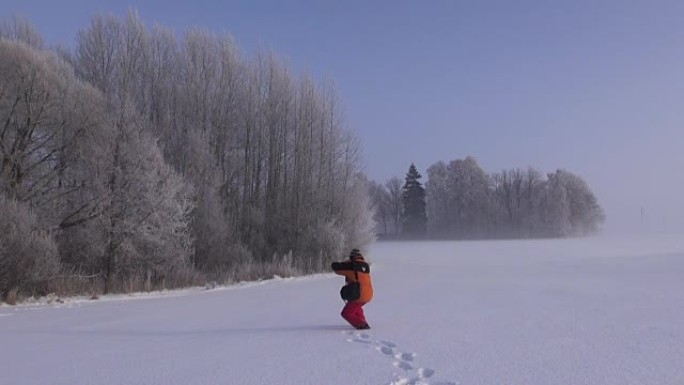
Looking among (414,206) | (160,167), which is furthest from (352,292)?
(414,206)

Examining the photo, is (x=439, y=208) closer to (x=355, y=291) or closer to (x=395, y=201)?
(x=395, y=201)

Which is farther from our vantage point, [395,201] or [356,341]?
[395,201]

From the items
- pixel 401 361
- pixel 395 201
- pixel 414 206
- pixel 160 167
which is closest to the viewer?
pixel 401 361

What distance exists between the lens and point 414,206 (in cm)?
7206

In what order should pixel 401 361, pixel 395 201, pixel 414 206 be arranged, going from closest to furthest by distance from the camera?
pixel 401 361 < pixel 414 206 < pixel 395 201

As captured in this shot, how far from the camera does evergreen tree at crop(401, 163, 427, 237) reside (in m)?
70.8

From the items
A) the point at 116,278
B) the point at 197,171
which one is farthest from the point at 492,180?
the point at 116,278

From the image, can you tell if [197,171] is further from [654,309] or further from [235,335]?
[654,309]

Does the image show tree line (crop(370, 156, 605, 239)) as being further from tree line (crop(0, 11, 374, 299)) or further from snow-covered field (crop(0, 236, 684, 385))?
snow-covered field (crop(0, 236, 684, 385))

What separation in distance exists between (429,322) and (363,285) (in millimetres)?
1570

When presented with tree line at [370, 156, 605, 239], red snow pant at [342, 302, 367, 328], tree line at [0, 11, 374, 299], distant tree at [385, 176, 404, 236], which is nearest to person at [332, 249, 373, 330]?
red snow pant at [342, 302, 367, 328]

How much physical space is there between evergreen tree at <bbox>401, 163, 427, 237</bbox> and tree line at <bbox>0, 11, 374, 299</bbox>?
3866 cm

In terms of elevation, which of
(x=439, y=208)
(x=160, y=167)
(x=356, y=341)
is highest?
(x=439, y=208)

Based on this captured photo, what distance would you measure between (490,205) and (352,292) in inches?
2639
